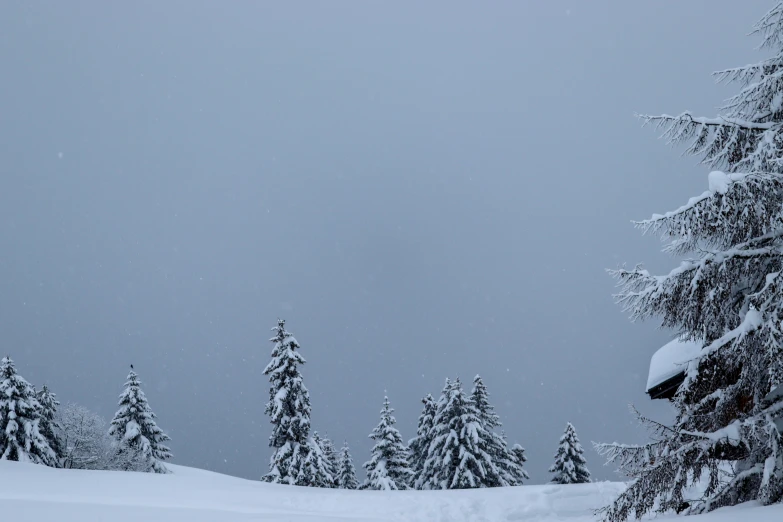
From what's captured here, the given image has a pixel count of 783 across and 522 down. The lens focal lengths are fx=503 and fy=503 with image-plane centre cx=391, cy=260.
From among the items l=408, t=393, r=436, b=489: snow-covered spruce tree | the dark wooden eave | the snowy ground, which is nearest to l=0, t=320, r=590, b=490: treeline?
l=408, t=393, r=436, b=489: snow-covered spruce tree

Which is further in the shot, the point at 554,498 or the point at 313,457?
the point at 313,457

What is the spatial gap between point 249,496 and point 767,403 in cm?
1211

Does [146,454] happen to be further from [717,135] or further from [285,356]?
[717,135]

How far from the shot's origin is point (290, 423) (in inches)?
1047

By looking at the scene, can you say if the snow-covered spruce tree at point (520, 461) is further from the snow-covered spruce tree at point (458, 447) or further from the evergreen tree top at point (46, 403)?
the evergreen tree top at point (46, 403)

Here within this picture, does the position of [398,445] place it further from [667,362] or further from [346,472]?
[667,362]

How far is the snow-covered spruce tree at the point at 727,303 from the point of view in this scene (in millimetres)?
6105

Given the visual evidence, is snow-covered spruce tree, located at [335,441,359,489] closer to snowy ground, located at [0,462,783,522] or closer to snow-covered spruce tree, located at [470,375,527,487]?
snow-covered spruce tree, located at [470,375,527,487]

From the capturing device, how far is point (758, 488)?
6.65 meters

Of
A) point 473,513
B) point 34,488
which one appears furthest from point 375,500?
point 34,488

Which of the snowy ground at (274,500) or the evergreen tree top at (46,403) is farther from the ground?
the evergreen tree top at (46,403)

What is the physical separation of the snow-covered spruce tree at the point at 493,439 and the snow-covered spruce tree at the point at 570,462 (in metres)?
2.60

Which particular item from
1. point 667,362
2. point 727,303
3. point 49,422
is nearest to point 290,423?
point 49,422

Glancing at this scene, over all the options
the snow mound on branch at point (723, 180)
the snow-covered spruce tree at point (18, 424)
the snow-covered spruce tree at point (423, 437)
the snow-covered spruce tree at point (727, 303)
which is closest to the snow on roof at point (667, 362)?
the snow-covered spruce tree at point (727, 303)
